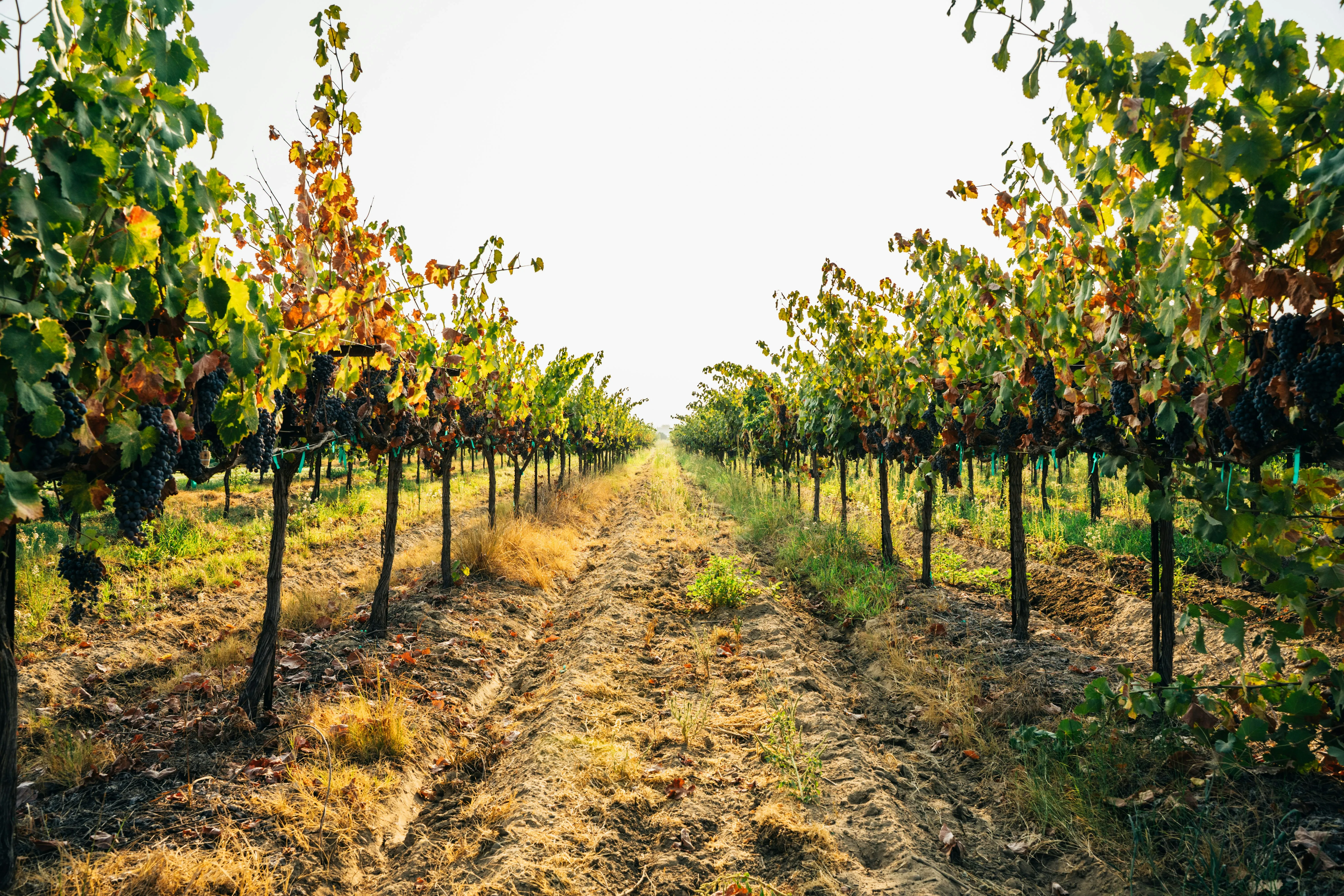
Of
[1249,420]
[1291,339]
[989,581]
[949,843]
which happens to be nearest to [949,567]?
[989,581]

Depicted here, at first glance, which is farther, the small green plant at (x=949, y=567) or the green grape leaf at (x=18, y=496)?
the small green plant at (x=949, y=567)

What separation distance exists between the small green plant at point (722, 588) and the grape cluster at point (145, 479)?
6.28m

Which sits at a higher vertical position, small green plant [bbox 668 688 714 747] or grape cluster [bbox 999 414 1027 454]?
grape cluster [bbox 999 414 1027 454]

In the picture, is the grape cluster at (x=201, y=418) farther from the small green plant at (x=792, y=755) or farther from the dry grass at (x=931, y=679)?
the dry grass at (x=931, y=679)

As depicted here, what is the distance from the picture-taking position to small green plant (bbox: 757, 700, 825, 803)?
4008 mm

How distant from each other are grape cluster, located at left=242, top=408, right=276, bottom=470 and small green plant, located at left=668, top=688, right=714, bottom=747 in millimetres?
3609

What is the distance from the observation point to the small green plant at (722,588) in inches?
315

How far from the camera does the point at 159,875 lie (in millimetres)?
2926

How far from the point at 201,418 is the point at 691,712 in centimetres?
418

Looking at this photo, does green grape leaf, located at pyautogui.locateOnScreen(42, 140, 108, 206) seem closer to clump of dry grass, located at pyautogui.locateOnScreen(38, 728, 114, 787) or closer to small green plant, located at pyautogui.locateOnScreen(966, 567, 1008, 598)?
clump of dry grass, located at pyautogui.locateOnScreen(38, 728, 114, 787)

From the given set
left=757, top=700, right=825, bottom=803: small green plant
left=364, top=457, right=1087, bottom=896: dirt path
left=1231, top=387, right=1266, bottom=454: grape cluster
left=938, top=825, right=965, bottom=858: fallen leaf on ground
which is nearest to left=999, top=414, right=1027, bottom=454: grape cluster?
left=364, top=457, right=1087, bottom=896: dirt path

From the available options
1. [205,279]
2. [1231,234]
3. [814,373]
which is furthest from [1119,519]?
[205,279]

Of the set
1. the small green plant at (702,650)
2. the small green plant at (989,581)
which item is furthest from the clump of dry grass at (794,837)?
the small green plant at (989,581)

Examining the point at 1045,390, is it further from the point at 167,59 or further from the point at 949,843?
the point at 167,59
